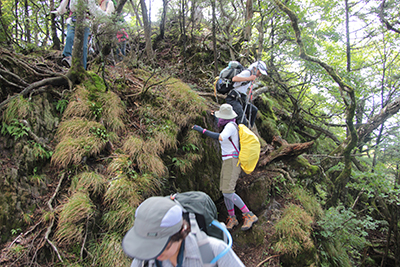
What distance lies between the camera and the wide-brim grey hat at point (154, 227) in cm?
130

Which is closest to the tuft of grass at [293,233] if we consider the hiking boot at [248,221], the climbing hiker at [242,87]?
the hiking boot at [248,221]

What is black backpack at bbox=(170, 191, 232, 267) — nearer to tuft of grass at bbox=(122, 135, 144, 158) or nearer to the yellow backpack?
the yellow backpack

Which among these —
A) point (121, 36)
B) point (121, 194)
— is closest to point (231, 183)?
point (121, 194)

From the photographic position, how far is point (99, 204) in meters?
3.59

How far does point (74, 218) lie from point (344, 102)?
760cm

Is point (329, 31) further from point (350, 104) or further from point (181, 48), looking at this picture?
point (181, 48)

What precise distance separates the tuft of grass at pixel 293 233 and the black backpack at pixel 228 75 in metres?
3.54

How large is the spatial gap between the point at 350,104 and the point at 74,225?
7608 millimetres

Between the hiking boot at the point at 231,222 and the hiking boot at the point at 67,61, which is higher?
the hiking boot at the point at 67,61

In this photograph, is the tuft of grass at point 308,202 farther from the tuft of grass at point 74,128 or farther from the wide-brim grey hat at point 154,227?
the tuft of grass at point 74,128

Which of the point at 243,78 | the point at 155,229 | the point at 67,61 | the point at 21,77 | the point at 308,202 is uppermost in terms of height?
the point at 67,61

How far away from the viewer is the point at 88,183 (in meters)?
3.59

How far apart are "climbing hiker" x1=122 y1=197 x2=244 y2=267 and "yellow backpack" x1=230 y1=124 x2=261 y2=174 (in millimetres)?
2686

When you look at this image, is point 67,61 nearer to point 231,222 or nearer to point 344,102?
point 231,222
